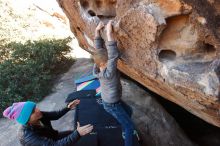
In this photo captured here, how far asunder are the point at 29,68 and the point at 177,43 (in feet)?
17.1

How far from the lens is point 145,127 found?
6.04m

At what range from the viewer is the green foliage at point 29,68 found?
26.8ft

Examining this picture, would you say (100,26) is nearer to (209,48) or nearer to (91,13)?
(91,13)

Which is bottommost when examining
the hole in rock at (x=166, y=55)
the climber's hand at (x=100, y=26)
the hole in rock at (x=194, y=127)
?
the hole in rock at (x=194, y=127)

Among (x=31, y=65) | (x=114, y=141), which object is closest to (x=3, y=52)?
(x=31, y=65)

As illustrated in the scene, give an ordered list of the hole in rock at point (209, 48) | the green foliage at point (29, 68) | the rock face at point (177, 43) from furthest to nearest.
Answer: the green foliage at point (29, 68), the hole in rock at point (209, 48), the rock face at point (177, 43)

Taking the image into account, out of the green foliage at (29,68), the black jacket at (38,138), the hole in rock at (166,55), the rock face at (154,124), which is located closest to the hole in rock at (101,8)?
the hole in rock at (166,55)

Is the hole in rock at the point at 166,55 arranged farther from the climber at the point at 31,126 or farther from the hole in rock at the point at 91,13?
the hole in rock at the point at 91,13

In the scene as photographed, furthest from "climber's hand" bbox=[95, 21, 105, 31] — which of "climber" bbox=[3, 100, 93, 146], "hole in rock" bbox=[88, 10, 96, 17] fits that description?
"climber" bbox=[3, 100, 93, 146]

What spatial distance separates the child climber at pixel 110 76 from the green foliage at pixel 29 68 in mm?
3578

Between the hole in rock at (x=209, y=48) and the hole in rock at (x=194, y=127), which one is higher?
the hole in rock at (x=209, y=48)

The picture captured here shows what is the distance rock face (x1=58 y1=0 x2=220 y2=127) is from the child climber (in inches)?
8.1

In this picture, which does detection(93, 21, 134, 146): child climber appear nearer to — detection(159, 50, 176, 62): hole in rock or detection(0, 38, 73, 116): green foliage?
detection(159, 50, 176, 62): hole in rock

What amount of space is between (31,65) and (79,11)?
11.1 ft
